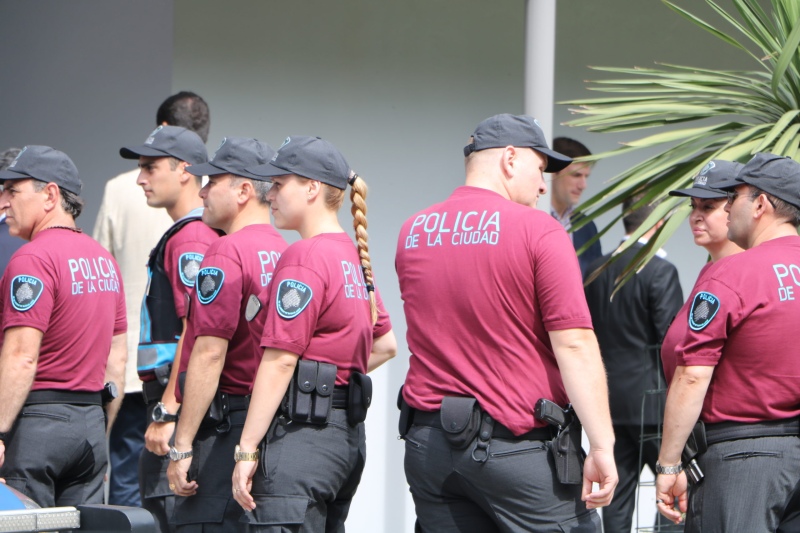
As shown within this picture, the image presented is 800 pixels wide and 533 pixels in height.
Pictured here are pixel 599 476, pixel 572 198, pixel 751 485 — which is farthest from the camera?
pixel 572 198

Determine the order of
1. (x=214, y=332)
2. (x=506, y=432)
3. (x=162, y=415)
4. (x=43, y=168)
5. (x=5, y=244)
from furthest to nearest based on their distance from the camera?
(x=5, y=244) < (x=43, y=168) < (x=162, y=415) < (x=214, y=332) < (x=506, y=432)

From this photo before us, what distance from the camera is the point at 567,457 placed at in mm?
3049

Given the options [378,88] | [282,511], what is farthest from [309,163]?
[378,88]

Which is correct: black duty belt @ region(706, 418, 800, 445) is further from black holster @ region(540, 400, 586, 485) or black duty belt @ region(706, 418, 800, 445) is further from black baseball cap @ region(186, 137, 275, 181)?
black baseball cap @ region(186, 137, 275, 181)

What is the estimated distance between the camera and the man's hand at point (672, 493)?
3625 millimetres

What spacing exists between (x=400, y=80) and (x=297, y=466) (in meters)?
3.23

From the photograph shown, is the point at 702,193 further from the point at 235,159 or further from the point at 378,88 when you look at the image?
the point at 378,88

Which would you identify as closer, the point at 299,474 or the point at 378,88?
the point at 299,474

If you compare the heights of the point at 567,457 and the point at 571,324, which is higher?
the point at 571,324

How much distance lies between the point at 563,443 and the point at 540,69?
1933 millimetres

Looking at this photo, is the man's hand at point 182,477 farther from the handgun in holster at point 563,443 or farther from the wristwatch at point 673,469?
the wristwatch at point 673,469

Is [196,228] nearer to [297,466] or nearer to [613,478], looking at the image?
[297,466]

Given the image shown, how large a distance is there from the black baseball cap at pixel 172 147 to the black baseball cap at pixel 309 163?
96cm

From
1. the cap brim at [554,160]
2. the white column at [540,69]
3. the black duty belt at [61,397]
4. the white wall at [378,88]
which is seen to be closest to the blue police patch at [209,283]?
the black duty belt at [61,397]
